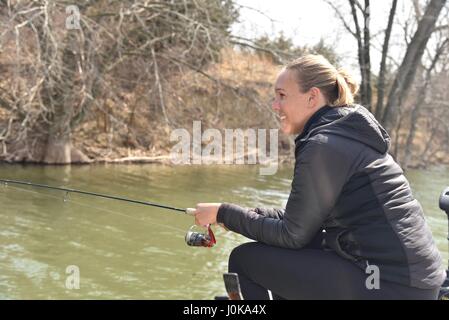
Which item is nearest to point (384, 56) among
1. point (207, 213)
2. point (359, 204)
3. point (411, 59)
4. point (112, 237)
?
point (411, 59)

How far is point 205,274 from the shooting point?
5.68 meters

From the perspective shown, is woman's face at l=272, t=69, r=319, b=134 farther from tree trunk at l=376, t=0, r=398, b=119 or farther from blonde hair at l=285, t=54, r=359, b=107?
tree trunk at l=376, t=0, r=398, b=119

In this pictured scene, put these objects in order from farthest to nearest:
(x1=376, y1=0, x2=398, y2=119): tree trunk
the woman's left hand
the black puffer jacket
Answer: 1. (x1=376, y1=0, x2=398, y2=119): tree trunk
2. the woman's left hand
3. the black puffer jacket

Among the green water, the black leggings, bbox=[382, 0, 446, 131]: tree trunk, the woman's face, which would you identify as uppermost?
bbox=[382, 0, 446, 131]: tree trunk

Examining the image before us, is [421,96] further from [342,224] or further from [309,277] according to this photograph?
[309,277]

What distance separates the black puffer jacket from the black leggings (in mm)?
36

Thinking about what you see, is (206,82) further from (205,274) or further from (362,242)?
(362,242)

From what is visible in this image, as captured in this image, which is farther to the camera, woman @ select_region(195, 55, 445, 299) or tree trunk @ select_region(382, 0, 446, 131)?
tree trunk @ select_region(382, 0, 446, 131)

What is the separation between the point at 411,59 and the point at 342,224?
14.7 meters

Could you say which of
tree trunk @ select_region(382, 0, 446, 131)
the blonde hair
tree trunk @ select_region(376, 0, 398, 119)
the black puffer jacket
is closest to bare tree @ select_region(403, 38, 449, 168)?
tree trunk @ select_region(376, 0, 398, 119)

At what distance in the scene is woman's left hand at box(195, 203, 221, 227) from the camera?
8.11ft

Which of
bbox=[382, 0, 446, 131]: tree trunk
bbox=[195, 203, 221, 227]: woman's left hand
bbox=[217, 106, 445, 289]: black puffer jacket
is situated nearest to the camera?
bbox=[217, 106, 445, 289]: black puffer jacket
